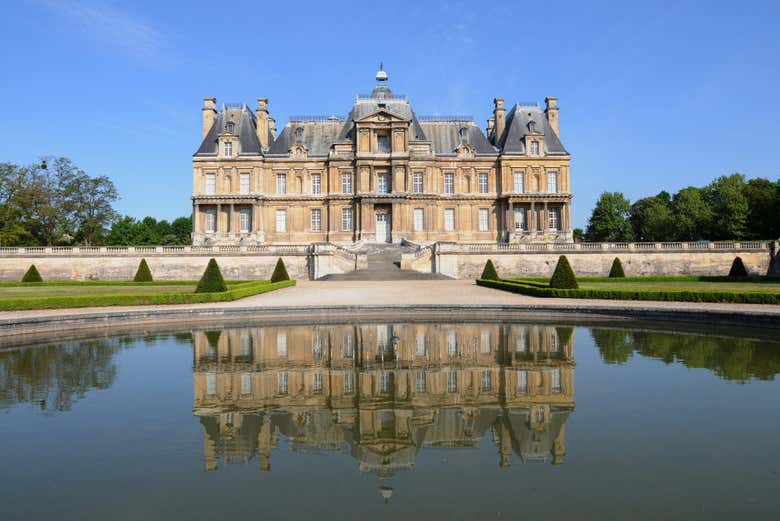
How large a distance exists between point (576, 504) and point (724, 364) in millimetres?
6914

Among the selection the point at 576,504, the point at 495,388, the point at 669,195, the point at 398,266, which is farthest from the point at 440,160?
the point at 669,195

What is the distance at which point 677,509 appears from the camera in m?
4.36

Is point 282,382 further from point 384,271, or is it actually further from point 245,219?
point 245,219

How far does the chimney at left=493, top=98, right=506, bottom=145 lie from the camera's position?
45.7 meters

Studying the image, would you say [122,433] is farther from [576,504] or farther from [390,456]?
[576,504]

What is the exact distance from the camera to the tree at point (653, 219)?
5850cm

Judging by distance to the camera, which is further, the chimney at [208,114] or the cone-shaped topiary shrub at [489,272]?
the chimney at [208,114]

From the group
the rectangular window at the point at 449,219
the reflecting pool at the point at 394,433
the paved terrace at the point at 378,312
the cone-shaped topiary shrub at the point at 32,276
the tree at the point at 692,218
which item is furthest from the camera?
the tree at the point at 692,218

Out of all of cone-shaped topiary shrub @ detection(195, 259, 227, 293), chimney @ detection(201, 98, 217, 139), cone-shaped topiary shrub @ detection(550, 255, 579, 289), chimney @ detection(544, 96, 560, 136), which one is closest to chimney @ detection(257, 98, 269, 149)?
chimney @ detection(201, 98, 217, 139)

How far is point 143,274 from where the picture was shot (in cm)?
3088

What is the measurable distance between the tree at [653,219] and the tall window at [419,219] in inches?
1258

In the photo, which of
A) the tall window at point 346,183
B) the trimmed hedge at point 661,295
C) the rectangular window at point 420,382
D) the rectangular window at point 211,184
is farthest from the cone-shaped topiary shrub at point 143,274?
the rectangular window at point 420,382

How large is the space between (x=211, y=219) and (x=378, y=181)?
46.8 ft

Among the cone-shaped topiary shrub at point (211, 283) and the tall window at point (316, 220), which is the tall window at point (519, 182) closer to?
the tall window at point (316, 220)
